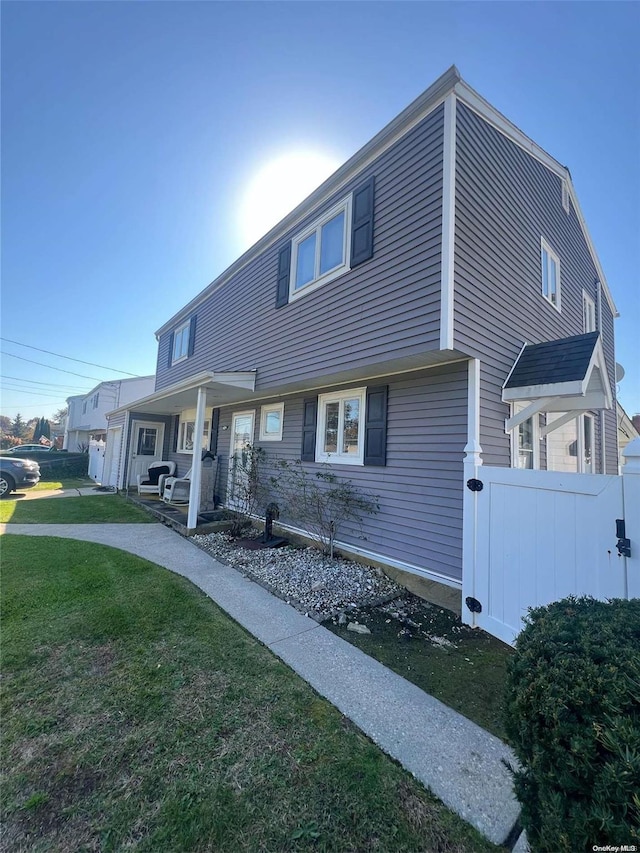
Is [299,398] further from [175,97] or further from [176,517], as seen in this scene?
[175,97]

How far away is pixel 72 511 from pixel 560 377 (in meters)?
11.1

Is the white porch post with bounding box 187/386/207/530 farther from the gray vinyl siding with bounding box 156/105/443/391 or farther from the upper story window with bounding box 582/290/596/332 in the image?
the upper story window with bounding box 582/290/596/332

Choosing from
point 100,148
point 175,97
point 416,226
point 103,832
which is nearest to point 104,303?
point 100,148

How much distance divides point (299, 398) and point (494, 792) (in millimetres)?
6235

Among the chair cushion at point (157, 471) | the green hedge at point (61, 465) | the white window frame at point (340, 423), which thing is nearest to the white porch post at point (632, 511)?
the white window frame at point (340, 423)

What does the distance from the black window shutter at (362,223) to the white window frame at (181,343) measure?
25.0 feet

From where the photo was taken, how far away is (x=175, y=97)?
22.3 ft

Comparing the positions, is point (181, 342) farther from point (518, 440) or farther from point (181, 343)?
point (518, 440)

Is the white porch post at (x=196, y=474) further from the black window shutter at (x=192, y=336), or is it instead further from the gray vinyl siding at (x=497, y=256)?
the gray vinyl siding at (x=497, y=256)

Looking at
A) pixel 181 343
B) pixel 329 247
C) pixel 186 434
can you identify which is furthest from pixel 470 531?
pixel 181 343

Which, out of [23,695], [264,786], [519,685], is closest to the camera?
[519,685]

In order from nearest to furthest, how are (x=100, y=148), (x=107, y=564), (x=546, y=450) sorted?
(x=107, y=564), (x=546, y=450), (x=100, y=148)

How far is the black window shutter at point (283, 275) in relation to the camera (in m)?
7.13

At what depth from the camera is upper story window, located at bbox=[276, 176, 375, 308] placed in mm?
5488
